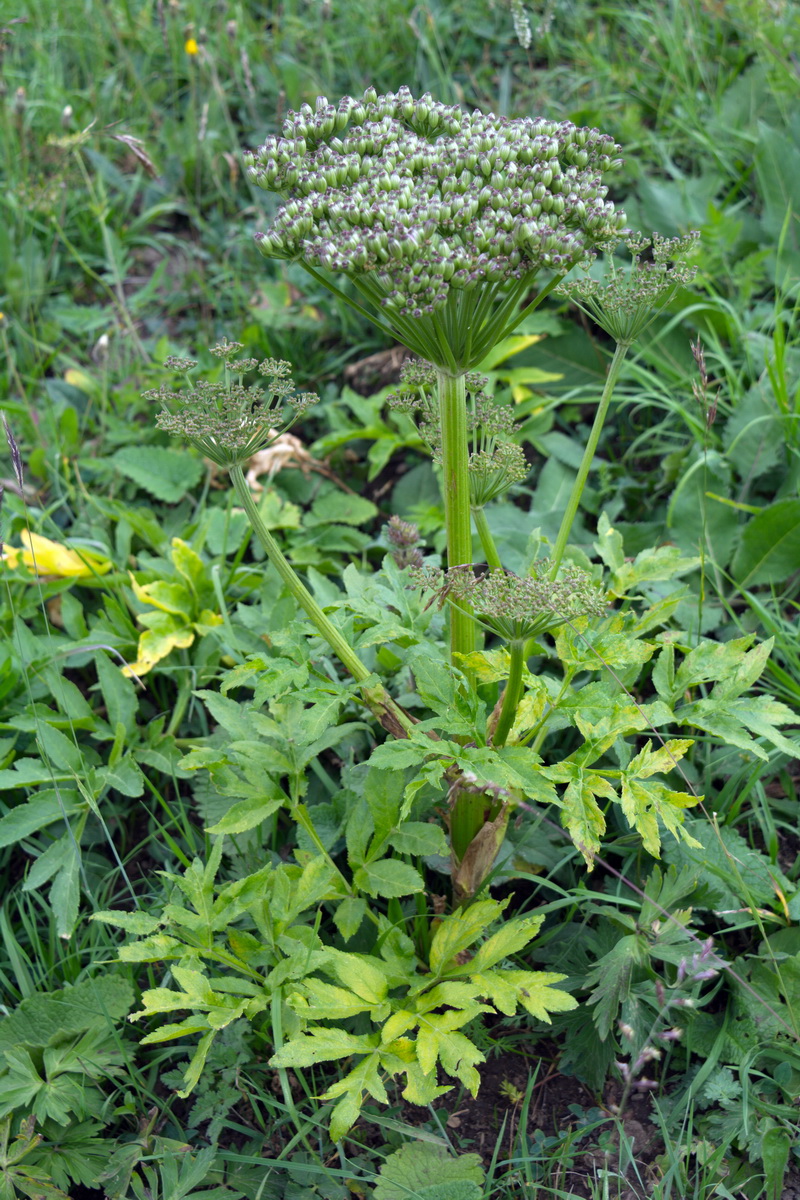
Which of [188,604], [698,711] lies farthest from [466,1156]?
[188,604]

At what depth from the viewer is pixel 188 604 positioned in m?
3.46

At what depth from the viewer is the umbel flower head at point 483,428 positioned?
7.62 feet

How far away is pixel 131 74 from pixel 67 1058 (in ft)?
19.3

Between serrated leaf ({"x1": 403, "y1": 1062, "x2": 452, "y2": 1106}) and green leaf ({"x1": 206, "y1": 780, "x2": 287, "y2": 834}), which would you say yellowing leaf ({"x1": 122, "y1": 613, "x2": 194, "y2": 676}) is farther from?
serrated leaf ({"x1": 403, "y1": 1062, "x2": 452, "y2": 1106})

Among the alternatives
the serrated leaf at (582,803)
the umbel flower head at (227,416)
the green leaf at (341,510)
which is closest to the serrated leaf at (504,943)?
the serrated leaf at (582,803)

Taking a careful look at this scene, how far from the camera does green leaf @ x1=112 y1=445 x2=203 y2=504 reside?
13.3 feet

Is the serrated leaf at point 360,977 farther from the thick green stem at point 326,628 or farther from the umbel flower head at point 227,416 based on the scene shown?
the umbel flower head at point 227,416

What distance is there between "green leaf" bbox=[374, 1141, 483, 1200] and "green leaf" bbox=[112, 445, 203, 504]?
2.70 meters

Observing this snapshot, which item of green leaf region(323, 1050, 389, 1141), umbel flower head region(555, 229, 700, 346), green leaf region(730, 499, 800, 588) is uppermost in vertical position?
umbel flower head region(555, 229, 700, 346)

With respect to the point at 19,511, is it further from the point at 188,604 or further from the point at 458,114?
the point at 458,114

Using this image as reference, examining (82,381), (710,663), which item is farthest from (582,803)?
(82,381)

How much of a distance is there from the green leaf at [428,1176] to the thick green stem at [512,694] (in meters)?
0.95

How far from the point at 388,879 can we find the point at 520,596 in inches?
34.0

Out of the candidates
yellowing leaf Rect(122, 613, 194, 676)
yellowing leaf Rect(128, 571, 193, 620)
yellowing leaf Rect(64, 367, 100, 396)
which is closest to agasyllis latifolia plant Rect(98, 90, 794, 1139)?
yellowing leaf Rect(122, 613, 194, 676)
